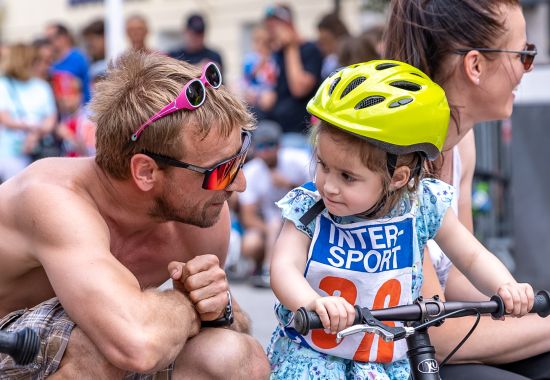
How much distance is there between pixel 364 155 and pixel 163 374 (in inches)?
40.0

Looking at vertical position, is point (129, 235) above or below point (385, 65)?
below

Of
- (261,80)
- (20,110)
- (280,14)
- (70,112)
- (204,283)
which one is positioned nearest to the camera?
(204,283)

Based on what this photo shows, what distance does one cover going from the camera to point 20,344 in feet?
7.54

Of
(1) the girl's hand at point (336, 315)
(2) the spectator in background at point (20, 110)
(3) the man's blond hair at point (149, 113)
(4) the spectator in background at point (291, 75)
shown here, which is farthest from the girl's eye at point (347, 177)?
(2) the spectator in background at point (20, 110)

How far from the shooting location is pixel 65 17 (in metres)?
27.2

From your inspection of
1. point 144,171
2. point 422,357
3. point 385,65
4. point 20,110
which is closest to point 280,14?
point 20,110

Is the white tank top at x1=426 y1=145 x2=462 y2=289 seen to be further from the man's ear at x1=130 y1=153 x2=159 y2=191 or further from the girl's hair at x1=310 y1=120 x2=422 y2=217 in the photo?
the man's ear at x1=130 y1=153 x2=159 y2=191

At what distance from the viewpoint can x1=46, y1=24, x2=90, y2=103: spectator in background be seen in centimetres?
1144

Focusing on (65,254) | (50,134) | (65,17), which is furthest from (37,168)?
(65,17)

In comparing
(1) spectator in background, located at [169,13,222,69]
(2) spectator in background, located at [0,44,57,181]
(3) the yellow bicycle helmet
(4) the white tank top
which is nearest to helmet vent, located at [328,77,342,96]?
(3) the yellow bicycle helmet

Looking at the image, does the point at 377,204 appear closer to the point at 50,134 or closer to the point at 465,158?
the point at 465,158

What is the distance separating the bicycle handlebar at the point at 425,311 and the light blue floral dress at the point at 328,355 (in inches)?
14.4

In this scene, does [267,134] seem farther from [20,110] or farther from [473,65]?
[473,65]

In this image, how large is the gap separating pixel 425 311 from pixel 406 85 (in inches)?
27.5
